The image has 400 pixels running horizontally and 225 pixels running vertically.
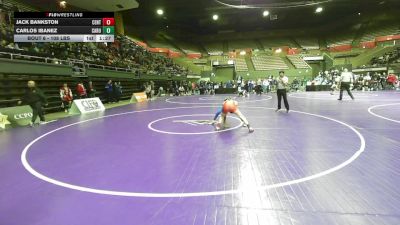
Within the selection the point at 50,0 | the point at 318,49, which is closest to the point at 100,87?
the point at 50,0

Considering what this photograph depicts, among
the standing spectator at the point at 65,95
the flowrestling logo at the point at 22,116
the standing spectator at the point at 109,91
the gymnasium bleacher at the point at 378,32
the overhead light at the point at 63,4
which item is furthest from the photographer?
the gymnasium bleacher at the point at 378,32

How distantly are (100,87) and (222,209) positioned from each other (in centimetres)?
1932

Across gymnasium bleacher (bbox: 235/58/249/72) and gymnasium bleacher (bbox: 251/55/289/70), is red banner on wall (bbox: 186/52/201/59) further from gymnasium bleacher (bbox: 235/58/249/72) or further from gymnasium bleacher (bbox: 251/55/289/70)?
gymnasium bleacher (bbox: 251/55/289/70)

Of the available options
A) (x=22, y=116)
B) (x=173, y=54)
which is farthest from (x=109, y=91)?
(x=173, y=54)

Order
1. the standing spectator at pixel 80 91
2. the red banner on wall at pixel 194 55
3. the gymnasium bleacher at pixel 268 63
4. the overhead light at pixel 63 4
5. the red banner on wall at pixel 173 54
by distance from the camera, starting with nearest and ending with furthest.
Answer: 1. the standing spectator at pixel 80 91
2. the overhead light at pixel 63 4
3. the gymnasium bleacher at pixel 268 63
4. the red banner on wall at pixel 173 54
5. the red banner on wall at pixel 194 55

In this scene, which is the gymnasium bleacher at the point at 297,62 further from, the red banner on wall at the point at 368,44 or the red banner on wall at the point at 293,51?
the red banner on wall at the point at 368,44

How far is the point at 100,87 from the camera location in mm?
20516

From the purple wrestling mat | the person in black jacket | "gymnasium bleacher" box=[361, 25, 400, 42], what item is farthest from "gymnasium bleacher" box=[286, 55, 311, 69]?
the person in black jacket

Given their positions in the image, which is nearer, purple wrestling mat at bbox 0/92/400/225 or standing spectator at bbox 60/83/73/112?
purple wrestling mat at bbox 0/92/400/225

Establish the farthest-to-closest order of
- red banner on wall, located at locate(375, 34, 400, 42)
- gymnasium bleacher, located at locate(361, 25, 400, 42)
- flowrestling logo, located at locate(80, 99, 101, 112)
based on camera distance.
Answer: gymnasium bleacher, located at locate(361, 25, 400, 42) < red banner on wall, located at locate(375, 34, 400, 42) < flowrestling logo, located at locate(80, 99, 101, 112)
